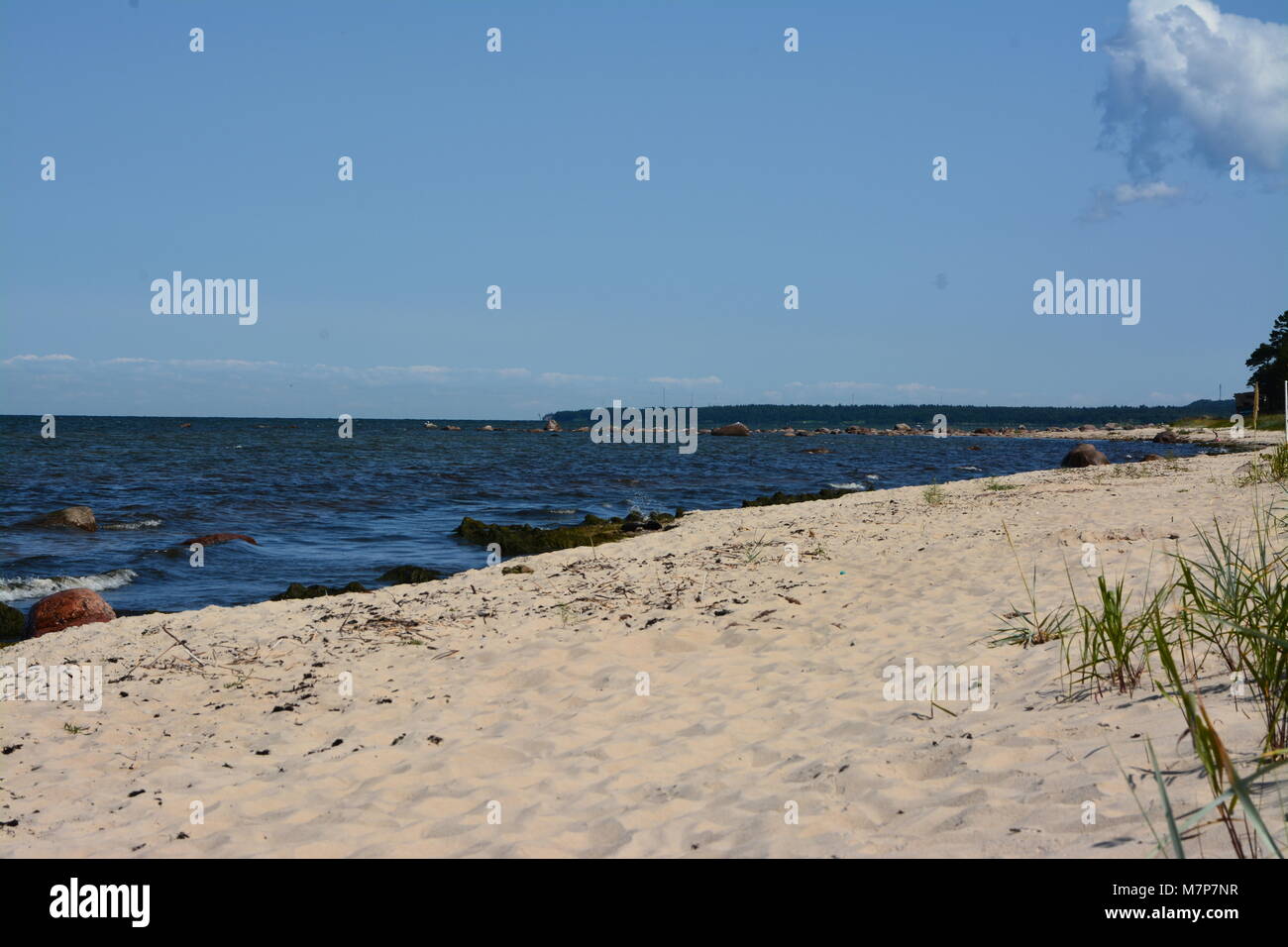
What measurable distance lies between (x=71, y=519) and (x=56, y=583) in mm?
6021

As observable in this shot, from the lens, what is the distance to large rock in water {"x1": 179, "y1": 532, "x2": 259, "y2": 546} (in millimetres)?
16469

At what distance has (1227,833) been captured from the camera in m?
2.95

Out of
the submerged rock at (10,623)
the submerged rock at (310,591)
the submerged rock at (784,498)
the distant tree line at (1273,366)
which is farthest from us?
the distant tree line at (1273,366)

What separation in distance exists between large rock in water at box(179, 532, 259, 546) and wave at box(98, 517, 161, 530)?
2612mm

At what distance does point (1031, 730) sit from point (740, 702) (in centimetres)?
193

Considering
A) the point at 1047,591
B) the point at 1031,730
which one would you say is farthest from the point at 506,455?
the point at 1031,730

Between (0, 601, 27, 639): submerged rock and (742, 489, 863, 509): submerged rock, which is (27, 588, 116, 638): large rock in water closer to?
(0, 601, 27, 639): submerged rock

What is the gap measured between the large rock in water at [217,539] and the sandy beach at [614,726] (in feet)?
23.8

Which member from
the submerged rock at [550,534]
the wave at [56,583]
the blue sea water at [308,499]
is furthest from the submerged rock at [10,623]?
the submerged rock at [550,534]

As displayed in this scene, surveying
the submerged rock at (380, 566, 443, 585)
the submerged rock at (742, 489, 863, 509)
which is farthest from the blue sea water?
the submerged rock at (742, 489, 863, 509)

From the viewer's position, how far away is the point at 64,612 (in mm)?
10453

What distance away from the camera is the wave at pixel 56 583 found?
41.3 ft

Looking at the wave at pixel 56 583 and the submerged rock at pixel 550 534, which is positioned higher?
the submerged rock at pixel 550 534

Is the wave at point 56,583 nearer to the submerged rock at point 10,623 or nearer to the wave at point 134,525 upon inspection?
the submerged rock at point 10,623
